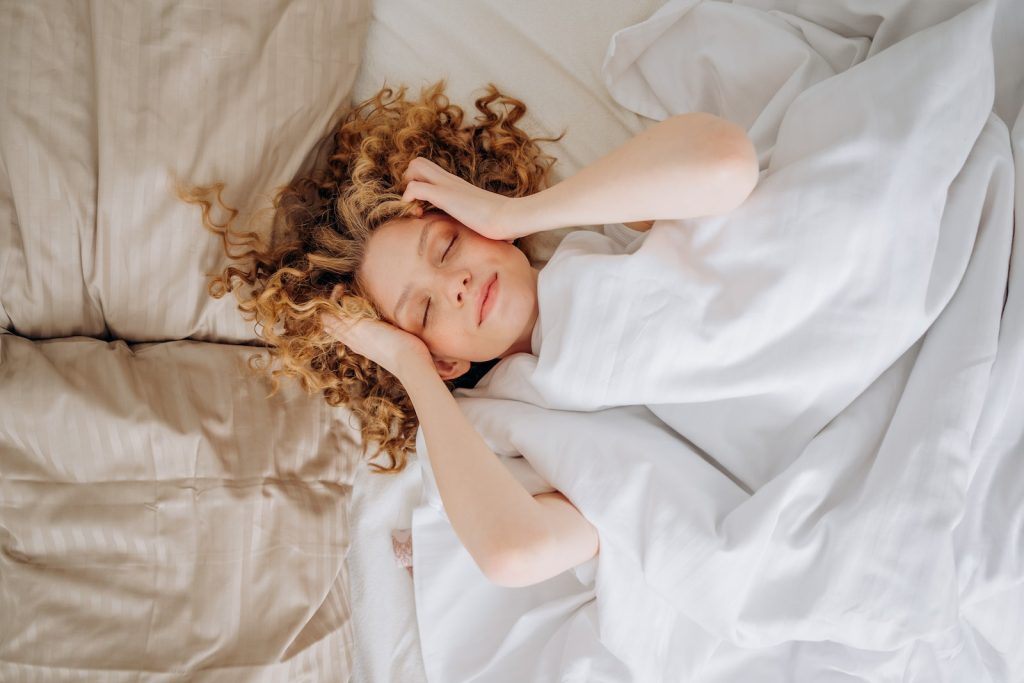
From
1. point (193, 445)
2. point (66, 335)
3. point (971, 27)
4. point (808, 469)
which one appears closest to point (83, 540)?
point (193, 445)

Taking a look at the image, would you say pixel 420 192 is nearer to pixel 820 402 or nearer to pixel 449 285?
pixel 449 285

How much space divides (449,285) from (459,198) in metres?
0.17

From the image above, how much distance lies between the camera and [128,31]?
1.46m

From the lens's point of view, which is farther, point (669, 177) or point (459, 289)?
point (459, 289)

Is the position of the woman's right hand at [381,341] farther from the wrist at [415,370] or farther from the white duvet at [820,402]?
the white duvet at [820,402]

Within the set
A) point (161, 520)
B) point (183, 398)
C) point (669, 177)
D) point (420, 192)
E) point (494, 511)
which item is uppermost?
point (669, 177)

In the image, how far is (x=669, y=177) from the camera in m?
1.16

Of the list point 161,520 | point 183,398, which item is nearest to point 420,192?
point 183,398

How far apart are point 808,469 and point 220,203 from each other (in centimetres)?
115

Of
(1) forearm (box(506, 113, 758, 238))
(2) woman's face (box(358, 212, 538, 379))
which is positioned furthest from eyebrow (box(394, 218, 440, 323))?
(1) forearm (box(506, 113, 758, 238))

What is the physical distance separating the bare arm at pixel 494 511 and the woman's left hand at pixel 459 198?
30 cm

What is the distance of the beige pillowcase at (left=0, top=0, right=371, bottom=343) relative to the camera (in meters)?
1.42

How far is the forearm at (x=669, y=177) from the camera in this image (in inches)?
45.1

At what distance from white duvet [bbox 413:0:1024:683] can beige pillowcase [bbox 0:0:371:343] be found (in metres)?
0.65
